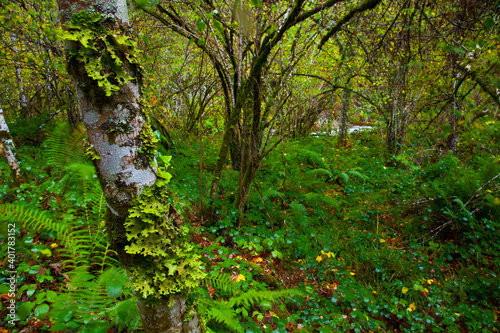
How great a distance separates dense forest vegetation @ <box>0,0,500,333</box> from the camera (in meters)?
1.03

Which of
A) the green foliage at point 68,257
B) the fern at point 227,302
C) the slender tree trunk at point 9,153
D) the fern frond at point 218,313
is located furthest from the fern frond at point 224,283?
the slender tree trunk at point 9,153

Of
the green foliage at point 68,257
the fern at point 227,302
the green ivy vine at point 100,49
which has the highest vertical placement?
the green ivy vine at point 100,49

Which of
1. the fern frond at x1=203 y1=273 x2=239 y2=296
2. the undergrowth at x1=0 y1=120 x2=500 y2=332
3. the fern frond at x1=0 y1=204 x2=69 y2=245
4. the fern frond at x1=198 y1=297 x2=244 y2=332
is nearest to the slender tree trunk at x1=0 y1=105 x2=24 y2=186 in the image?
the undergrowth at x1=0 y1=120 x2=500 y2=332

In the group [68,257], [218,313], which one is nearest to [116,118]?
[218,313]

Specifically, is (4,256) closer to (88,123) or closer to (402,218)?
(88,123)

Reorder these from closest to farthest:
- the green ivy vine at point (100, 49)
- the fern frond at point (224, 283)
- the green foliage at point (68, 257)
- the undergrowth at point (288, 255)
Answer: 1. the green ivy vine at point (100, 49)
2. the green foliage at point (68, 257)
3. the undergrowth at point (288, 255)
4. the fern frond at point (224, 283)

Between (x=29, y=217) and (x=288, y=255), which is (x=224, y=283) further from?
(x=29, y=217)

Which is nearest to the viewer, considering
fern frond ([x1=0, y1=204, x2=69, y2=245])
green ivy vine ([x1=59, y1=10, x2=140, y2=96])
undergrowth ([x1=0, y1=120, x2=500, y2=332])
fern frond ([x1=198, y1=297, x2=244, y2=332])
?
green ivy vine ([x1=59, y1=10, x2=140, y2=96])

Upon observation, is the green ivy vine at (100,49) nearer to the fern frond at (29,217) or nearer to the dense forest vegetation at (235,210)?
the dense forest vegetation at (235,210)

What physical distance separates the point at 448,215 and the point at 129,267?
4.34m

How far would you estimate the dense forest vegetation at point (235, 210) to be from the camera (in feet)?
3.37

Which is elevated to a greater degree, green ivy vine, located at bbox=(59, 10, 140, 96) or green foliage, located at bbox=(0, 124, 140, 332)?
green ivy vine, located at bbox=(59, 10, 140, 96)

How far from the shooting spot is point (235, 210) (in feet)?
10.7

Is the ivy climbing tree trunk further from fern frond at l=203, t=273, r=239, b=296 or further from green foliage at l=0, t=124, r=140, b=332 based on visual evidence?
fern frond at l=203, t=273, r=239, b=296
